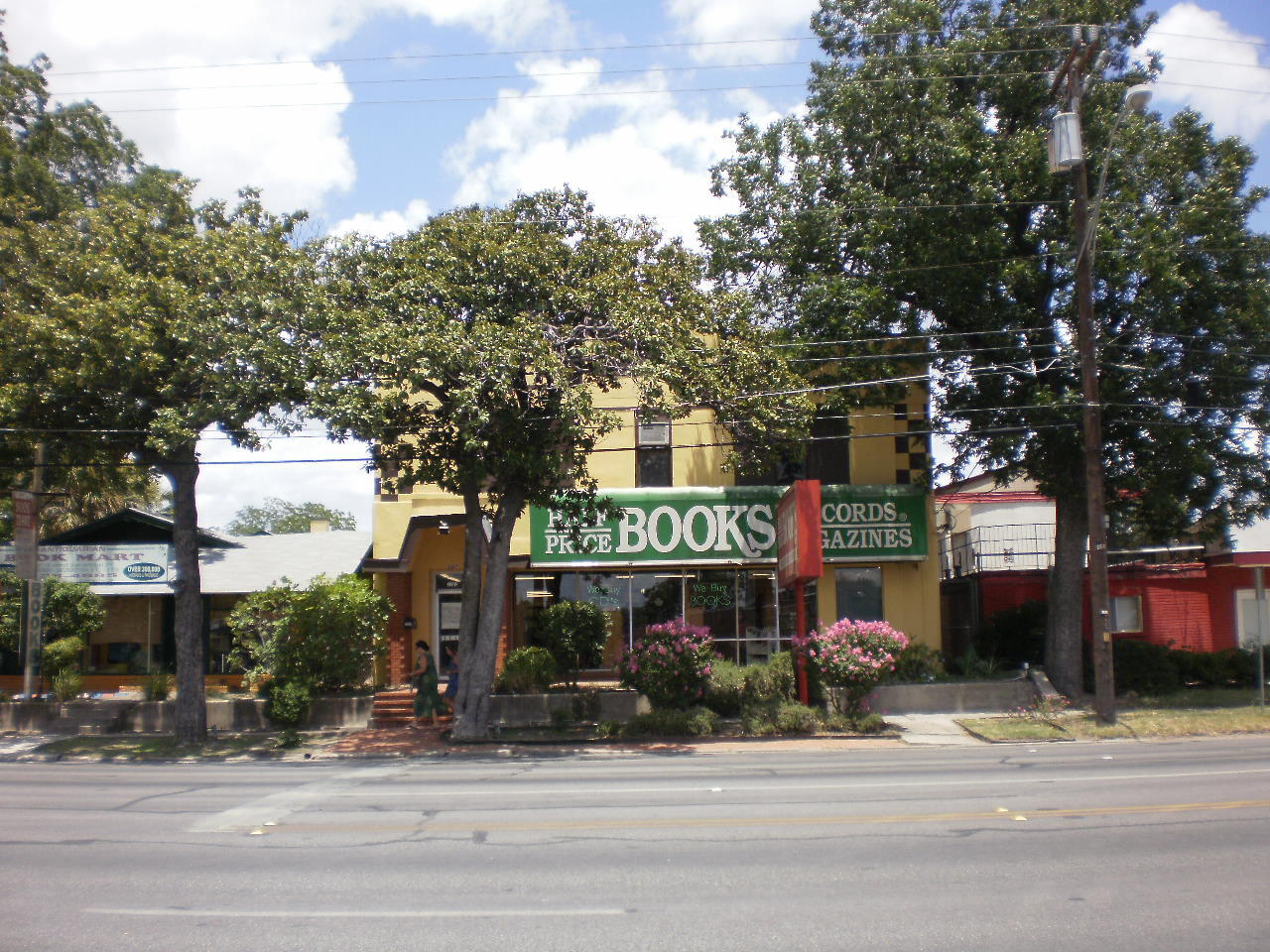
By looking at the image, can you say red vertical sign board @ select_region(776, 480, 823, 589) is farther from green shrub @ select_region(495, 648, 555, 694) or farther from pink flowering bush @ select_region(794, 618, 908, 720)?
green shrub @ select_region(495, 648, 555, 694)

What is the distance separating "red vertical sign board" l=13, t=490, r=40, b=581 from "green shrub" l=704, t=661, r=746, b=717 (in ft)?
46.3

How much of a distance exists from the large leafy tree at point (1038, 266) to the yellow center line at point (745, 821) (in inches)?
406

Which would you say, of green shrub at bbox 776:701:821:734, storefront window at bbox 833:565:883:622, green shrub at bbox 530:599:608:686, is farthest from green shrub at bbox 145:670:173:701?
storefront window at bbox 833:565:883:622

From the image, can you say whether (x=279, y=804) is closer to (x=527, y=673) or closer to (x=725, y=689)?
(x=527, y=673)

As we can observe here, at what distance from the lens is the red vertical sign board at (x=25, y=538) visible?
2148 cm

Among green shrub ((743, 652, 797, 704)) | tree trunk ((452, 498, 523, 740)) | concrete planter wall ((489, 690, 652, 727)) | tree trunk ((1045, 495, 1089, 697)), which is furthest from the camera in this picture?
tree trunk ((1045, 495, 1089, 697))

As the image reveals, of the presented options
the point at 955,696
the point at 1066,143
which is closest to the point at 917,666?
the point at 955,696

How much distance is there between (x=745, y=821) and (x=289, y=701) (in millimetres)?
12488

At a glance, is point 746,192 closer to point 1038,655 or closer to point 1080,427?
point 1080,427

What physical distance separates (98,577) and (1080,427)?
21.2 metres

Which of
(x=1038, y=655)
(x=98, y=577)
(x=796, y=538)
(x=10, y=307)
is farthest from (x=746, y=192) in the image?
(x=98, y=577)

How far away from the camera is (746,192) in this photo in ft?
74.5

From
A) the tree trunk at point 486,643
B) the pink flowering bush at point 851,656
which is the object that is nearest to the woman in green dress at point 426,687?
the tree trunk at point 486,643

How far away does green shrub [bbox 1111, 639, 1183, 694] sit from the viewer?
72.4 feet
